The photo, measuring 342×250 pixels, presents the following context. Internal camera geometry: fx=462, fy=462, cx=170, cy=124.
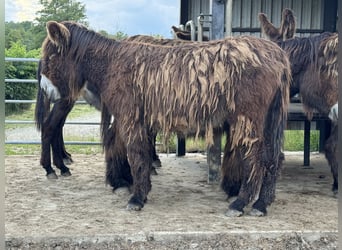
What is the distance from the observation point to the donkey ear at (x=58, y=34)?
14.5 feet

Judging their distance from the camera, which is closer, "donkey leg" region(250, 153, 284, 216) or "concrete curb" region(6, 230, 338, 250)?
"concrete curb" region(6, 230, 338, 250)

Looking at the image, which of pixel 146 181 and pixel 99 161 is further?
pixel 99 161

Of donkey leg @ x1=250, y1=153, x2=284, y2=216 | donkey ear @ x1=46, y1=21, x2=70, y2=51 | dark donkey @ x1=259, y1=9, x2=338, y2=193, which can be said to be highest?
donkey ear @ x1=46, y1=21, x2=70, y2=51

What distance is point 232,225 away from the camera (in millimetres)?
3613

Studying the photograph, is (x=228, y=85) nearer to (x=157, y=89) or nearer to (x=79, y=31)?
(x=157, y=89)

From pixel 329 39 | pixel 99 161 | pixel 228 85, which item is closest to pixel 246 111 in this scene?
pixel 228 85

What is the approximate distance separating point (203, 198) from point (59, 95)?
1.80 m

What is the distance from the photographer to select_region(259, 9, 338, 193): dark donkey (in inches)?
176

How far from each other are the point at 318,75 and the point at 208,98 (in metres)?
1.39

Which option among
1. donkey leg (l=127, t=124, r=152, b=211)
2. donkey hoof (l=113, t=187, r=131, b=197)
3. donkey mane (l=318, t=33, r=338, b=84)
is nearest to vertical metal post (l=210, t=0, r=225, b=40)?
donkey mane (l=318, t=33, r=338, b=84)

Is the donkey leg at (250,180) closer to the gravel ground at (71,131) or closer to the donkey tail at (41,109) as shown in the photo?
the donkey tail at (41,109)

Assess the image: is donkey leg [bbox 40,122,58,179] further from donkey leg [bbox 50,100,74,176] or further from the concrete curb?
the concrete curb

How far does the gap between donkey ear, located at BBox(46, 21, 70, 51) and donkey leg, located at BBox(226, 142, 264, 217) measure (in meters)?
2.04

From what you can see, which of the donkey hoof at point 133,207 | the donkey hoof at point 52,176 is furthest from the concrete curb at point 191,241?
the donkey hoof at point 52,176
